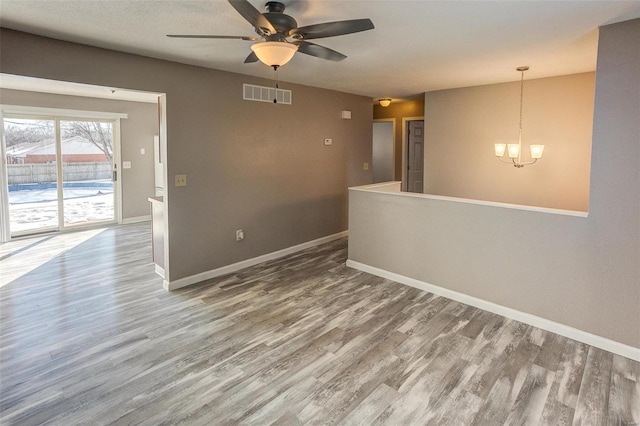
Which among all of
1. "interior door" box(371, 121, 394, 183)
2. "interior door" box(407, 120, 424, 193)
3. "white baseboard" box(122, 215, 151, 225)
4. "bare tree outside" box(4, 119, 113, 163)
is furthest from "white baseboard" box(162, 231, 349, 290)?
"bare tree outside" box(4, 119, 113, 163)

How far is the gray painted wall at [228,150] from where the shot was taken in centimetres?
330

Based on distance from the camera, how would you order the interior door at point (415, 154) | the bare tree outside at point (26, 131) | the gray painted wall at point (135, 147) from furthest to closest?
the interior door at point (415, 154)
the gray painted wall at point (135, 147)
the bare tree outside at point (26, 131)

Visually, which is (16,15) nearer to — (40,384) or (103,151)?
(40,384)

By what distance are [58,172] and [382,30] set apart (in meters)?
6.54

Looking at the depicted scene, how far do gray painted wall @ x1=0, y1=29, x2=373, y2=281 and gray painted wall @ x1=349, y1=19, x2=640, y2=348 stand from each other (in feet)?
6.51

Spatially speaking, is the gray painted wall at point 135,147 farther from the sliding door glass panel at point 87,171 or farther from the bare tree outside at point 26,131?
the bare tree outside at point 26,131

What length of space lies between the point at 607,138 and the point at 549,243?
933 mm

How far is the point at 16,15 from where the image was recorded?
254cm

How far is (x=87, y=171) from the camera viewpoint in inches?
273

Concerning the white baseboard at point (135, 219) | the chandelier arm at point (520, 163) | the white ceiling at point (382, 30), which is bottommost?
the white baseboard at point (135, 219)

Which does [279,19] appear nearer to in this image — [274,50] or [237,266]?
[274,50]

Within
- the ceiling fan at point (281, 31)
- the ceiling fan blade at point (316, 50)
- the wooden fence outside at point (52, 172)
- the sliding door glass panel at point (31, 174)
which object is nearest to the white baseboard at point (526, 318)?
the ceiling fan blade at point (316, 50)

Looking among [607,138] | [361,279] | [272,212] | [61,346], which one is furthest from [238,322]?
[607,138]

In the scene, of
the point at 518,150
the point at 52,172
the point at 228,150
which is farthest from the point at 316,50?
the point at 52,172
